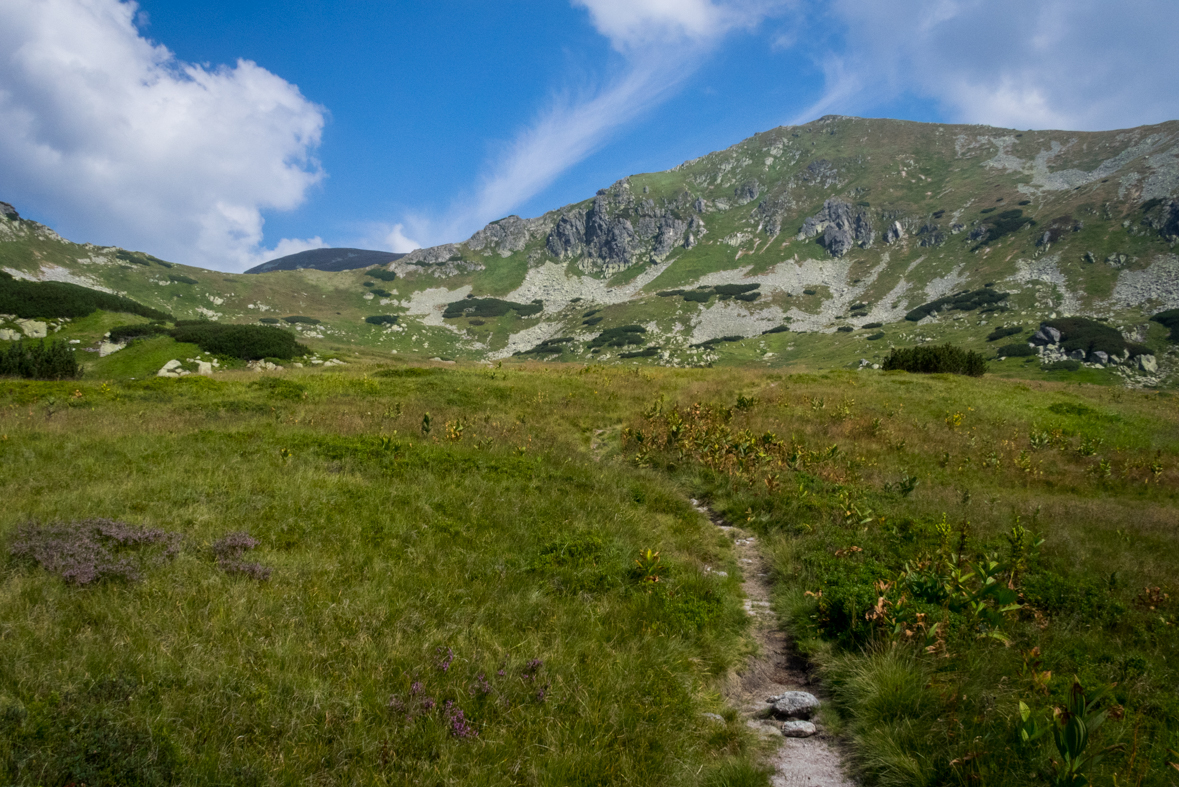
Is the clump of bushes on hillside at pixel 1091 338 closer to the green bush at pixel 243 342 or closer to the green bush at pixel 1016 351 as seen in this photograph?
the green bush at pixel 1016 351

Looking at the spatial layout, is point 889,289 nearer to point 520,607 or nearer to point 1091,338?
point 1091,338

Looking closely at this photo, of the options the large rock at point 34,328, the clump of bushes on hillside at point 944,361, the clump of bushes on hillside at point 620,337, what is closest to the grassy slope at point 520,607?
the clump of bushes on hillside at point 944,361

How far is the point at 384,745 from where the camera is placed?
150 inches

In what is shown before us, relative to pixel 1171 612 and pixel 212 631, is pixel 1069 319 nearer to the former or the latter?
pixel 1171 612

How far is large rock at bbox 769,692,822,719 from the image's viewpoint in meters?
5.12

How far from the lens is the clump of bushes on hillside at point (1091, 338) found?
8456cm

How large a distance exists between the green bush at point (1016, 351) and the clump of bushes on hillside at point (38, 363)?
12493 centimetres

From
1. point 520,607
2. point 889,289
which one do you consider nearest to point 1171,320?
point 889,289

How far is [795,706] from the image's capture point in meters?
5.13

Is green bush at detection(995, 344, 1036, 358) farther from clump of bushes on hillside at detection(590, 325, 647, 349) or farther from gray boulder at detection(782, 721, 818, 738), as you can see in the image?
gray boulder at detection(782, 721, 818, 738)

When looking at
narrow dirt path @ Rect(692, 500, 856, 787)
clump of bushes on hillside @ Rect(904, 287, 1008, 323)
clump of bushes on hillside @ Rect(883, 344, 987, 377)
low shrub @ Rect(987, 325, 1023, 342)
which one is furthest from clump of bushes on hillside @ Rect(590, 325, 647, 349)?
narrow dirt path @ Rect(692, 500, 856, 787)

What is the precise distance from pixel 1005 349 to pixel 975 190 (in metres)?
147

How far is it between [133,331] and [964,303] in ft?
546

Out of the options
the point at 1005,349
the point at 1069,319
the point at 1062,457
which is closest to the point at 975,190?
the point at 1069,319
